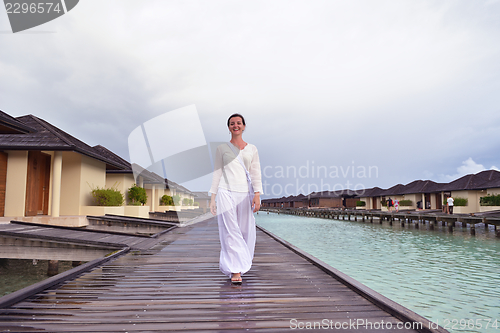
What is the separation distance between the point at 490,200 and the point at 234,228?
27402 millimetres

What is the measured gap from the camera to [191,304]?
268 centimetres

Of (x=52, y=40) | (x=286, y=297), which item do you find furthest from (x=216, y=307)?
(x=52, y=40)

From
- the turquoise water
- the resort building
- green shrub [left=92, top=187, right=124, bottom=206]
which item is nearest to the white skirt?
the turquoise water

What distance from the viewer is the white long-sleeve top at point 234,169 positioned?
3527mm

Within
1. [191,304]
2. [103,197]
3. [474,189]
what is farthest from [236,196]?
[474,189]

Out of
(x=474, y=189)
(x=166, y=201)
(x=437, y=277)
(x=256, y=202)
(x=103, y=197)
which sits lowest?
(x=437, y=277)

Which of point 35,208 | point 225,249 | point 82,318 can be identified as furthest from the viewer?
point 35,208

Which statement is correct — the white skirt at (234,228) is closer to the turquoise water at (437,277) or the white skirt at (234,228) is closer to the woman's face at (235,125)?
the woman's face at (235,125)

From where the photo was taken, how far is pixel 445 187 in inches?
1154

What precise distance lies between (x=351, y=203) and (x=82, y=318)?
63.5m

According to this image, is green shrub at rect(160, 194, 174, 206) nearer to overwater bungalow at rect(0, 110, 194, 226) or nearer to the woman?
overwater bungalow at rect(0, 110, 194, 226)

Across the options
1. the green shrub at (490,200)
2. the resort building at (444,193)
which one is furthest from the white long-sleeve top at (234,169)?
the green shrub at (490,200)

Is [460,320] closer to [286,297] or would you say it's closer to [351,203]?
[286,297]

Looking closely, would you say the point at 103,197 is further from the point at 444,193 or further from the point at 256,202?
the point at 444,193
